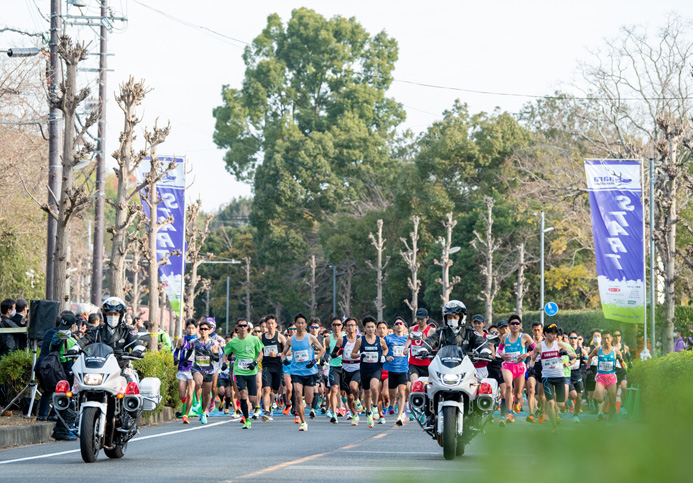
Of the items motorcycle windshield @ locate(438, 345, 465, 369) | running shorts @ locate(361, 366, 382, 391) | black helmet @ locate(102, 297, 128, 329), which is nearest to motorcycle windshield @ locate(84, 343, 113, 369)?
black helmet @ locate(102, 297, 128, 329)

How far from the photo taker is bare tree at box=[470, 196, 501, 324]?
50.4 meters

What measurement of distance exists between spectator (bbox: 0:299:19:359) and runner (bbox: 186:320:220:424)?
3.44 metres

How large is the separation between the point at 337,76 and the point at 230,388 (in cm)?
5568

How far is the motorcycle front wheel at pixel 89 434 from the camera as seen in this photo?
1154cm

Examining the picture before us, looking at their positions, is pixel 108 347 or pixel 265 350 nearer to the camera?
pixel 108 347

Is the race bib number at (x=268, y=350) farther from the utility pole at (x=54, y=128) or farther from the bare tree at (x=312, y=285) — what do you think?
the bare tree at (x=312, y=285)

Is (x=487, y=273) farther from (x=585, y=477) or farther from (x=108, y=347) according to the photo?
(x=585, y=477)

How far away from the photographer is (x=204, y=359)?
2061cm

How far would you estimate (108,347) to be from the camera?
1234 cm

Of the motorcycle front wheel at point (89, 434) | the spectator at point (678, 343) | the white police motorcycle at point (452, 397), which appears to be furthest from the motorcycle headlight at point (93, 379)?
the spectator at point (678, 343)

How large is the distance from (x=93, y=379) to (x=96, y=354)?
400mm

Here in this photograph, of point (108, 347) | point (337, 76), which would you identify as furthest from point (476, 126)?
point (108, 347)

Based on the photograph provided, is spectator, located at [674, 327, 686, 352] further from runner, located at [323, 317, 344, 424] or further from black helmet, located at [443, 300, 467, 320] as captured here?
black helmet, located at [443, 300, 467, 320]

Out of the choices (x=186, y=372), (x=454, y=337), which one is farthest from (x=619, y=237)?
(x=454, y=337)
